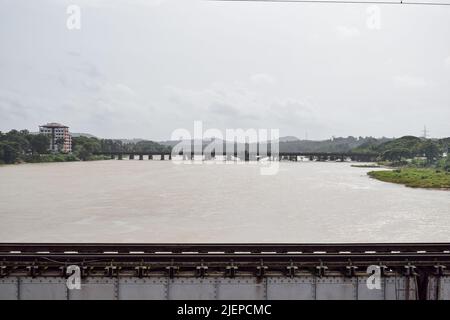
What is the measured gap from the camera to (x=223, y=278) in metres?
10.7

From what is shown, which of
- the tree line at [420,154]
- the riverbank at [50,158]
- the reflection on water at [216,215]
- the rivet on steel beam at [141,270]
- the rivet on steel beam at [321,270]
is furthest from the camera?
the tree line at [420,154]

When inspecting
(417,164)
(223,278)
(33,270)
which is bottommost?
(223,278)

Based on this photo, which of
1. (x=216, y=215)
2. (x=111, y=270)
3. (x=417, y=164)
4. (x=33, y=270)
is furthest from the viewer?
(x=417, y=164)

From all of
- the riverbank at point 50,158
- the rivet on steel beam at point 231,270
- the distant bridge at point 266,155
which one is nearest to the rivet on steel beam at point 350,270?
the rivet on steel beam at point 231,270

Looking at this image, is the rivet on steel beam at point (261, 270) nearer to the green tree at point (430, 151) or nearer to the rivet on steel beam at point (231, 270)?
the rivet on steel beam at point (231, 270)

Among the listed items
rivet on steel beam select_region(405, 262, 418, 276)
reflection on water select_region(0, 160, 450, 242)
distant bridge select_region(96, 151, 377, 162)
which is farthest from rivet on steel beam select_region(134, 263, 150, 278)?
distant bridge select_region(96, 151, 377, 162)

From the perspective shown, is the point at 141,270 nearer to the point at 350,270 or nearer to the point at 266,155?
the point at 350,270

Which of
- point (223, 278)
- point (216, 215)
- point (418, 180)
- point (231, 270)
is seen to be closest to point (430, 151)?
point (418, 180)

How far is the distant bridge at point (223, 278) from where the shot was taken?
10531 mm

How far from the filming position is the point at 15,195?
45031 millimetres

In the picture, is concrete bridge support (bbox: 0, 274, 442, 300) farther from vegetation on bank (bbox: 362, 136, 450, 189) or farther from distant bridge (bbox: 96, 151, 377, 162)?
distant bridge (bbox: 96, 151, 377, 162)
